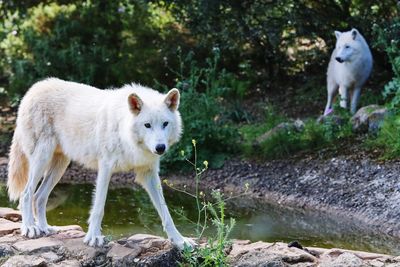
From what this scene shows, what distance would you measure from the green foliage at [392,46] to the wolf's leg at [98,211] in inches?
162

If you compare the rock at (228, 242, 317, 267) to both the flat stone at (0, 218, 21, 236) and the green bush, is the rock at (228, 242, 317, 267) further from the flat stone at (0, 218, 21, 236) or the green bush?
the green bush

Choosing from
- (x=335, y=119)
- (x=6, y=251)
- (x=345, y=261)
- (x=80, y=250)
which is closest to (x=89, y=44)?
(x=335, y=119)

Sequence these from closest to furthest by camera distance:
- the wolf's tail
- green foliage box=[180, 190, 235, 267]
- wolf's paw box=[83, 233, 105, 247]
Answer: green foliage box=[180, 190, 235, 267]
wolf's paw box=[83, 233, 105, 247]
the wolf's tail

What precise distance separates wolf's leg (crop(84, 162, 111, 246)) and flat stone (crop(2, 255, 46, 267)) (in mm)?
397

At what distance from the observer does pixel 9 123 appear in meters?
11.5

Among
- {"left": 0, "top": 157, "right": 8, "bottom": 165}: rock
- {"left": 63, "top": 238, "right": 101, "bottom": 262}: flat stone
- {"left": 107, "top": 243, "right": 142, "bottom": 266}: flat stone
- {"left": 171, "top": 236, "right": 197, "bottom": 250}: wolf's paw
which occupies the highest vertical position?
{"left": 171, "top": 236, "right": 197, "bottom": 250}: wolf's paw

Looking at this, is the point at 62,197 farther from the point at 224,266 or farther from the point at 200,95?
the point at 224,266

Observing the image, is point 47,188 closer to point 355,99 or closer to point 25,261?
point 25,261

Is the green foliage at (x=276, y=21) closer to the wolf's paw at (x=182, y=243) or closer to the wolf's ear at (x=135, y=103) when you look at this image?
the wolf's ear at (x=135, y=103)

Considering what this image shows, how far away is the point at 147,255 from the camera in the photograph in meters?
5.48

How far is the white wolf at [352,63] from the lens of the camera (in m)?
10.1

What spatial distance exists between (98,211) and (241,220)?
7.48 feet

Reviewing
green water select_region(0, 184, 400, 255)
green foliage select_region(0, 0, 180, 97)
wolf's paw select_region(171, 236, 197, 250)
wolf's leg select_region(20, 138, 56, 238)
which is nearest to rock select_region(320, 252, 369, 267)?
wolf's paw select_region(171, 236, 197, 250)

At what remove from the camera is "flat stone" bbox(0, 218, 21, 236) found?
6.19m
